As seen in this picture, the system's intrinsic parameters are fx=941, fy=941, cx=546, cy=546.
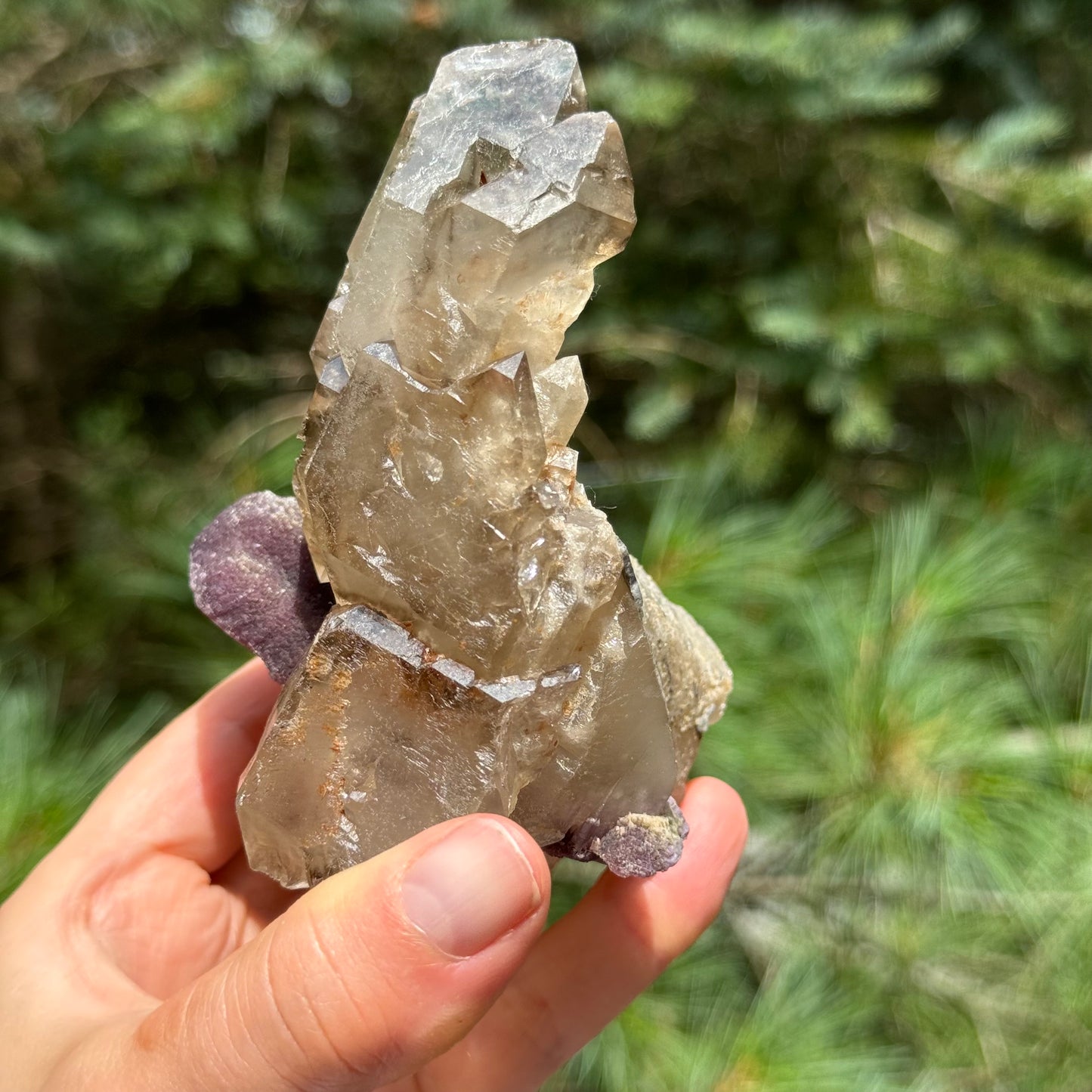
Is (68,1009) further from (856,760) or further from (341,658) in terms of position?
(856,760)

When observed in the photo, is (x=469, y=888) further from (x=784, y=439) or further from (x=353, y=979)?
(x=784, y=439)

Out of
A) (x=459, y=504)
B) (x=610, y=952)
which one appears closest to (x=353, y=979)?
(x=459, y=504)

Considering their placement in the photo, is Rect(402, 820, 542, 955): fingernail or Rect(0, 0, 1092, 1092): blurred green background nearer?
Rect(402, 820, 542, 955): fingernail

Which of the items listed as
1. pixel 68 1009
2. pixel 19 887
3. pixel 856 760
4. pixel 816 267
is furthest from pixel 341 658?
pixel 816 267

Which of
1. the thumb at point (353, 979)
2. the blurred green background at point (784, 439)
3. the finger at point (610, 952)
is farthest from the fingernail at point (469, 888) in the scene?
the blurred green background at point (784, 439)

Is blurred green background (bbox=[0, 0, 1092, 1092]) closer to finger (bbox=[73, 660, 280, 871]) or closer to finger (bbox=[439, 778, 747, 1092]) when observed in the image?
finger (bbox=[73, 660, 280, 871])

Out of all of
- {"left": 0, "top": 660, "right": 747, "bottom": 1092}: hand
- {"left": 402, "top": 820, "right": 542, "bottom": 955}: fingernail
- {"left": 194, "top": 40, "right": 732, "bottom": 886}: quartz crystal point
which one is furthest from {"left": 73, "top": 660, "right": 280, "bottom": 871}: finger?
{"left": 402, "top": 820, "right": 542, "bottom": 955}: fingernail

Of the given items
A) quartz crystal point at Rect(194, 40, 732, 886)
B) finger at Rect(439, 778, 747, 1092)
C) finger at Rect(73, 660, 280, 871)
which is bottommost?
finger at Rect(439, 778, 747, 1092)

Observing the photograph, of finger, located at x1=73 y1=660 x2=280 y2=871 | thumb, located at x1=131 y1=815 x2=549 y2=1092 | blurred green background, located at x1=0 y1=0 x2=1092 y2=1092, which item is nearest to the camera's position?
thumb, located at x1=131 y1=815 x2=549 y2=1092
